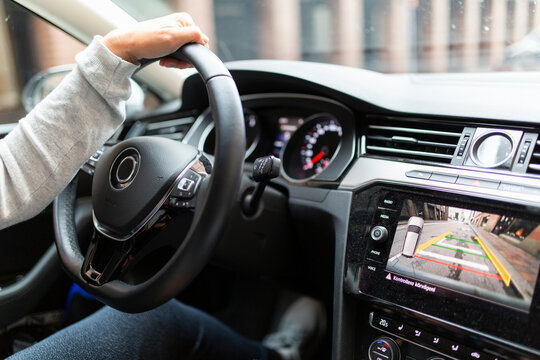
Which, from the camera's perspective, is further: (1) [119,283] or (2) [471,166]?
(2) [471,166]

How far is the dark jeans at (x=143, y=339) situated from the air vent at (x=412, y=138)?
0.60 meters

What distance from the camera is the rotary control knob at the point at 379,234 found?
102cm

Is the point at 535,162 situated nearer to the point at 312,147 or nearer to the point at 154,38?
the point at 312,147

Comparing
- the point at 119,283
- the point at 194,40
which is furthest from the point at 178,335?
the point at 194,40

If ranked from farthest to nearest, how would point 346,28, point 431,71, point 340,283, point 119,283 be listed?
1. point 346,28
2. point 431,71
3. point 340,283
4. point 119,283

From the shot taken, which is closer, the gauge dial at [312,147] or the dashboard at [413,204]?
the dashboard at [413,204]

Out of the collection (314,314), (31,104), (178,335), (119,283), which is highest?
(31,104)

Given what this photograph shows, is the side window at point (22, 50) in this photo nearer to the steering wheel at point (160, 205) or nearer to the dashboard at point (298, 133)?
the dashboard at point (298, 133)

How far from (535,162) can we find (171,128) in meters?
1.15

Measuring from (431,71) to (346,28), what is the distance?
0.44 meters

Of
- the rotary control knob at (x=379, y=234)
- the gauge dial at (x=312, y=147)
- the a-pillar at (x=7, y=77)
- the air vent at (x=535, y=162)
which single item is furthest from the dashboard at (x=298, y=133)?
the a-pillar at (x=7, y=77)

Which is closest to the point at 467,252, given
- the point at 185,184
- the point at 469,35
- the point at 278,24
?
the point at 185,184

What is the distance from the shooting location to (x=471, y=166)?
3.20 feet

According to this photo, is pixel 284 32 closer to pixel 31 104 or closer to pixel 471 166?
pixel 31 104
